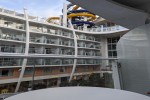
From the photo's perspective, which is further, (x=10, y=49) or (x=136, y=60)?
(x=10, y=49)

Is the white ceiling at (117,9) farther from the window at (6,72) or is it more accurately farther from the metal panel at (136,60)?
the window at (6,72)

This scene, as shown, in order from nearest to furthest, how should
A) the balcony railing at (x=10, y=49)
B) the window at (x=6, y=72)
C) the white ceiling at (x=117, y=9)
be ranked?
the white ceiling at (x=117, y=9) < the balcony railing at (x=10, y=49) < the window at (x=6, y=72)

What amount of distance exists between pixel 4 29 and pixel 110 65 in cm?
1553

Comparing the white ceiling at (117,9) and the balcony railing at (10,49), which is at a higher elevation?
the balcony railing at (10,49)

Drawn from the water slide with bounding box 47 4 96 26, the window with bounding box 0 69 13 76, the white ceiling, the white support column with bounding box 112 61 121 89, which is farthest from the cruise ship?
the white ceiling

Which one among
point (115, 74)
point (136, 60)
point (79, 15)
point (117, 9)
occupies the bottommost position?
point (115, 74)

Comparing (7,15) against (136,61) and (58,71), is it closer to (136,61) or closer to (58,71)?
(58,71)

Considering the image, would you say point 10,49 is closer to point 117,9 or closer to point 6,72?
point 6,72

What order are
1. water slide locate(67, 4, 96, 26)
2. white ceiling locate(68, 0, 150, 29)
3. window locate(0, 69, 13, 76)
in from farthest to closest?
water slide locate(67, 4, 96, 26), window locate(0, 69, 13, 76), white ceiling locate(68, 0, 150, 29)

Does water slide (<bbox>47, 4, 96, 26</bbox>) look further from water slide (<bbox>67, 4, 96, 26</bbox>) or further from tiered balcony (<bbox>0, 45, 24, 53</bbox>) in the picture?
tiered balcony (<bbox>0, 45, 24, 53</bbox>)

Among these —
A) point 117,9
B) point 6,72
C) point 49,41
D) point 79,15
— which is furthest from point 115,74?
point 79,15

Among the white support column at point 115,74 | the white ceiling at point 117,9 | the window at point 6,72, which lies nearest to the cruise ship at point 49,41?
the window at point 6,72

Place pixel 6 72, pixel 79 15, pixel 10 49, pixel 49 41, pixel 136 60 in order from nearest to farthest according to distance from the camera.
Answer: pixel 136 60, pixel 6 72, pixel 10 49, pixel 49 41, pixel 79 15

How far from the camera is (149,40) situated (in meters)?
2.21
